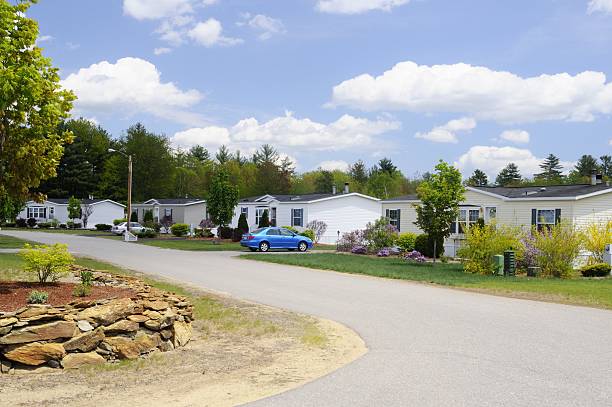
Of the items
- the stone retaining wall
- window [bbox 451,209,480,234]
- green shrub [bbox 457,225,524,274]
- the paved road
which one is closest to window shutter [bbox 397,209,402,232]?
A: window [bbox 451,209,480,234]

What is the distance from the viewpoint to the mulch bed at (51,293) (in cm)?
884

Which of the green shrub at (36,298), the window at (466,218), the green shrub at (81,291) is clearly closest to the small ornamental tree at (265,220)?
the window at (466,218)

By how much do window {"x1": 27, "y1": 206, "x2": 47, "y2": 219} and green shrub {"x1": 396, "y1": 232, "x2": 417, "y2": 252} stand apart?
5149 cm

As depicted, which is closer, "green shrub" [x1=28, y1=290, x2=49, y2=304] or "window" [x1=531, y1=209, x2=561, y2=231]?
"green shrub" [x1=28, y1=290, x2=49, y2=304]

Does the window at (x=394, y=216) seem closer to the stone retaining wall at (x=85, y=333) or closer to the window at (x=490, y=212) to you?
the window at (x=490, y=212)

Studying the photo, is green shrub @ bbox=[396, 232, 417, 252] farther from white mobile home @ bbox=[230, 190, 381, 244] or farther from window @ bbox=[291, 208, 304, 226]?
window @ bbox=[291, 208, 304, 226]

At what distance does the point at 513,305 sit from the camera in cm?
1338

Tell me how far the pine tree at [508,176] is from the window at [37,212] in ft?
211

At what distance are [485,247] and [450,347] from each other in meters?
13.7

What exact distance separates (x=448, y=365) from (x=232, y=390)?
2.79 meters

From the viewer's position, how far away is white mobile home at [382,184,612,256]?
26234 mm

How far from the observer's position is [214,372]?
7.41 m

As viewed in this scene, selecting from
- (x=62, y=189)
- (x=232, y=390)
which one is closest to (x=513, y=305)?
(x=232, y=390)

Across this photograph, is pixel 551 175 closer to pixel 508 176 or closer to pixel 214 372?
pixel 508 176
